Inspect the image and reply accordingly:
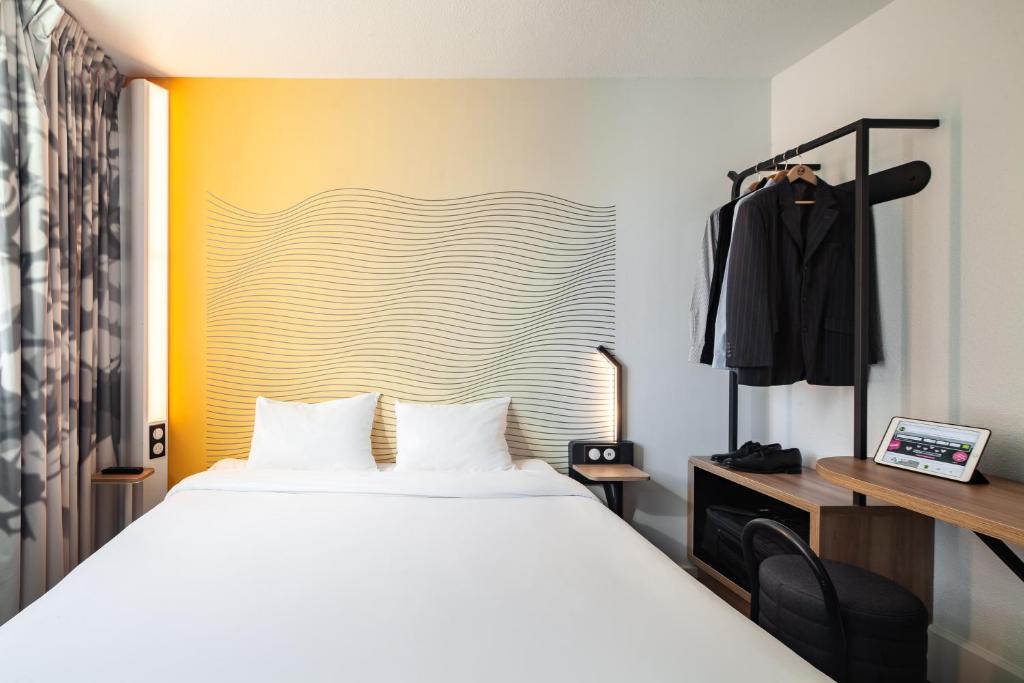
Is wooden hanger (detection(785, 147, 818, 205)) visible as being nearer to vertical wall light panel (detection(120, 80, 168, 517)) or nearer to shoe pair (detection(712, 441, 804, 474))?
shoe pair (detection(712, 441, 804, 474))

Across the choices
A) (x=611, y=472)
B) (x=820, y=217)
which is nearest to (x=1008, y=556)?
(x=820, y=217)

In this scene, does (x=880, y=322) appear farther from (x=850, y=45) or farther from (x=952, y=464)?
(x=850, y=45)

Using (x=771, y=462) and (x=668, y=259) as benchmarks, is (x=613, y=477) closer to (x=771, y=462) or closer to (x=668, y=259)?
(x=771, y=462)

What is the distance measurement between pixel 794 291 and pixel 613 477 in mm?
1138

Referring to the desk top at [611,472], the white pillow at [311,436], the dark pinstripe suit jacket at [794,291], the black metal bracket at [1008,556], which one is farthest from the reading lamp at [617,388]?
the black metal bracket at [1008,556]

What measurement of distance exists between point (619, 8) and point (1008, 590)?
2539mm

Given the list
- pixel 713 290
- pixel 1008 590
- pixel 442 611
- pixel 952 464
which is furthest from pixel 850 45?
pixel 442 611

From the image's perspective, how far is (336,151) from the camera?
9.84ft

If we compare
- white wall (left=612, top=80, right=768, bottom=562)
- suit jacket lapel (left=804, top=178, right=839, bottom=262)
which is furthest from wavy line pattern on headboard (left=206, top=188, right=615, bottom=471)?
suit jacket lapel (left=804, top=178, right=839, bottom=262)

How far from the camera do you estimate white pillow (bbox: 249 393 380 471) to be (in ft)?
8.67

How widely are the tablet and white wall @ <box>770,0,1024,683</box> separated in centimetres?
23

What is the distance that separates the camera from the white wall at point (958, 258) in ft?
6.13

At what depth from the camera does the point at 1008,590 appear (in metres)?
1.88

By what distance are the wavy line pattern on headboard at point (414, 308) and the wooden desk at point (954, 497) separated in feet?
4.39
